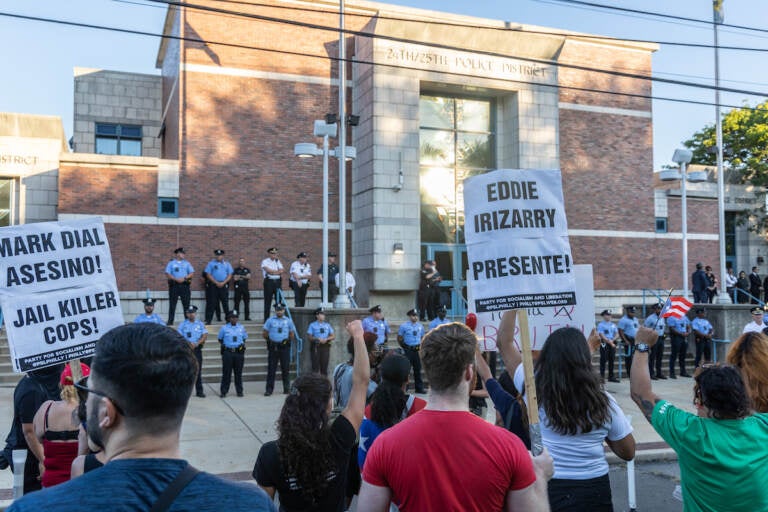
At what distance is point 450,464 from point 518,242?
196 centimetres

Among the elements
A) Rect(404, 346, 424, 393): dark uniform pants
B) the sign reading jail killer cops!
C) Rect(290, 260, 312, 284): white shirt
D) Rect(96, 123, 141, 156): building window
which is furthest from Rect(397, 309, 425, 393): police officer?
Rect(96, 123, 141, 156): building window

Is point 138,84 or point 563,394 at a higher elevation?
point 138,84

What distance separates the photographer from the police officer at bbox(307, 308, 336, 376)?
49.1 feet

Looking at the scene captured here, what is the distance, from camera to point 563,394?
11.2ft

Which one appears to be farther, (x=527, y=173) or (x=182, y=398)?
(x=527, y=173)

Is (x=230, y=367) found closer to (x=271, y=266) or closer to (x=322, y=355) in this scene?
(x=322, y=355)

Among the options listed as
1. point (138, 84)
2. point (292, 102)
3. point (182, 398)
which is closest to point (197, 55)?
point (292, 102)

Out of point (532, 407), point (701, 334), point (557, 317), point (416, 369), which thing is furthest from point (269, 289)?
point (532, 407)

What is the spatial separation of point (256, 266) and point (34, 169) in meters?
7.71

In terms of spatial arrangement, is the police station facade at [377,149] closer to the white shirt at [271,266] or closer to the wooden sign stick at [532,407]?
the white shirt at [271,266]

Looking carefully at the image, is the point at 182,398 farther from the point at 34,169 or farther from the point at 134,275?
the point at 34,169

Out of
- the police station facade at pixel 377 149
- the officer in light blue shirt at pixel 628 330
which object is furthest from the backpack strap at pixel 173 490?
the police station facade at pixel 377 149

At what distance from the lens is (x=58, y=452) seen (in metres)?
4.36

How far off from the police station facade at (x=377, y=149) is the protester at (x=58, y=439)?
51.0 feet
